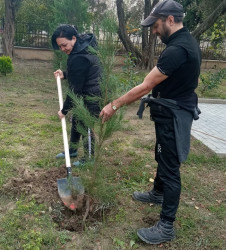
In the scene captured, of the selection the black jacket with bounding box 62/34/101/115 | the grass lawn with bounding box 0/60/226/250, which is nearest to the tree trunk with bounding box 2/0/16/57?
the grass lawn with bounding box 0/60/226/250

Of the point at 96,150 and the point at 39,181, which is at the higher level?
the point at 96,150

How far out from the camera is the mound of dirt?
2758mm

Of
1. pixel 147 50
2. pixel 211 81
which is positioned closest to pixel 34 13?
pixel 147 50

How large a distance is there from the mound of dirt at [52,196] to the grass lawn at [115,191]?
2 centimetres

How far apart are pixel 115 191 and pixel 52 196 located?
67 centimetres

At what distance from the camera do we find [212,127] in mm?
6188

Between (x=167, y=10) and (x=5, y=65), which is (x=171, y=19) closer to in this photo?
(x=167, y=10)

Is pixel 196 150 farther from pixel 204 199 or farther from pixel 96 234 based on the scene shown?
pixel 96 234

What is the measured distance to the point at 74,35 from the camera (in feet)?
10.6

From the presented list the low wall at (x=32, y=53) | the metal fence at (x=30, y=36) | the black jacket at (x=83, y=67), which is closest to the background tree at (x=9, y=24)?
the low wall at (x=32, y=53)

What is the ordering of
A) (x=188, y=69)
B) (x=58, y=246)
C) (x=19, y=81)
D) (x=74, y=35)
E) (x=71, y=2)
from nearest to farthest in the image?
(x=188, y=69) < (x=58, y=246) < (x=74, y=35) < (x=71, y=2) < (x=19, y=81)

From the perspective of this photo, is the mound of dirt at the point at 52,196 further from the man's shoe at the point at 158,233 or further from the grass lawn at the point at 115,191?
the man's shoe at the point at 158,233

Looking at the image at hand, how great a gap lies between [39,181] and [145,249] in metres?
1.48

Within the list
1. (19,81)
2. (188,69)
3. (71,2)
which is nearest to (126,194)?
(188,69)
